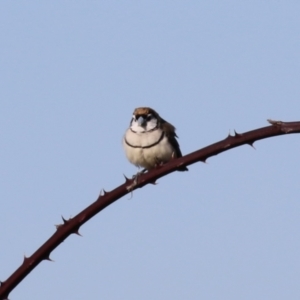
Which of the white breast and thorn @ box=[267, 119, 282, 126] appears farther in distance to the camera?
the white breast

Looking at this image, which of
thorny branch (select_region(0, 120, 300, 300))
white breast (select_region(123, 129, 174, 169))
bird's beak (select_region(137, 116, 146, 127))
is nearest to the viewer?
thorny branch (select_region(0, 120, 300, 300))

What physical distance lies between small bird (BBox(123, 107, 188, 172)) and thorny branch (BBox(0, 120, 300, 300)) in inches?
181

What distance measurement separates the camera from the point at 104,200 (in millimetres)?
2557

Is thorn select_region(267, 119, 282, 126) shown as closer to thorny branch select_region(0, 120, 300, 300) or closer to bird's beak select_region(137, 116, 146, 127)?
thorny branch select_region(0, 120, 300, 300)

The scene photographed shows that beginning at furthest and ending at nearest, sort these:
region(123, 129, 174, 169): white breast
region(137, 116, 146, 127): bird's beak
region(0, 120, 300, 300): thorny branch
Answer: region(137, 116, 146, 127): bird's beak < region(123, 129, 174, 169): white breast < region(0, 120, 300, 300): thorny branch

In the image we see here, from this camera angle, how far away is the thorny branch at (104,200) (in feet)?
7.58

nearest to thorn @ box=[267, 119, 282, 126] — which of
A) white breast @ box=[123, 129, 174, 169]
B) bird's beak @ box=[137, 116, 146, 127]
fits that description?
white breast @ box=[123, 129, 174, 169]

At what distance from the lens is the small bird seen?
729 centimetres

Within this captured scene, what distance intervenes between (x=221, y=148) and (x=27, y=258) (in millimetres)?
817

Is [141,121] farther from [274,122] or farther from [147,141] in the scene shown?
[274,122]

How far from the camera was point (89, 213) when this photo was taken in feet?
8.08

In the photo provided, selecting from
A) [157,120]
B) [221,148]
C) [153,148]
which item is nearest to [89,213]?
[221,148]

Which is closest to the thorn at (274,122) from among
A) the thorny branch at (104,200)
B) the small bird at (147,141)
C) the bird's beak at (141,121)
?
the thorny branch at (104,200)

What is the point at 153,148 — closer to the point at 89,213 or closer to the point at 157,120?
the point at 157,120
